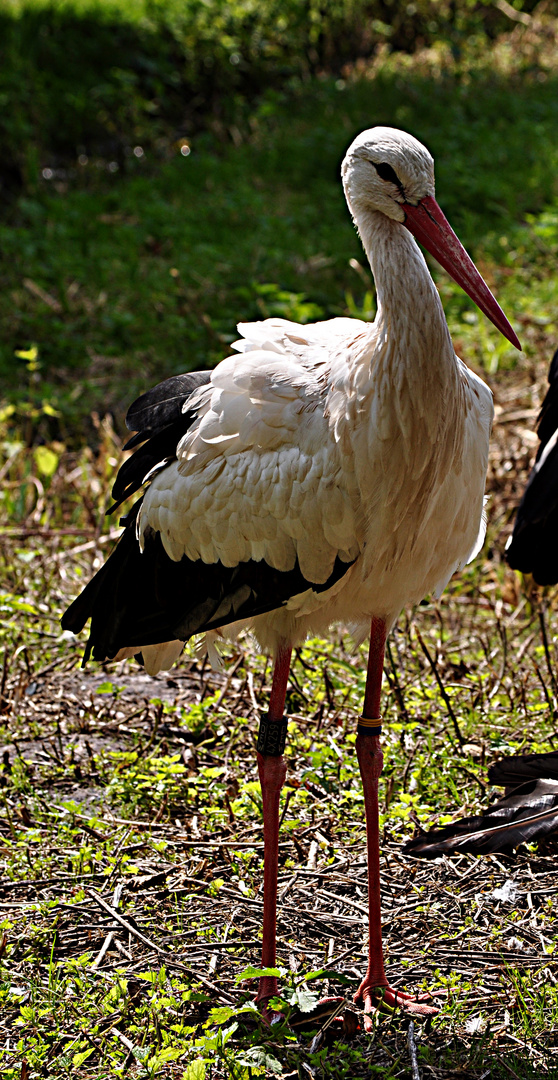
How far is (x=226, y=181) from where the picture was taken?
848 centimetres

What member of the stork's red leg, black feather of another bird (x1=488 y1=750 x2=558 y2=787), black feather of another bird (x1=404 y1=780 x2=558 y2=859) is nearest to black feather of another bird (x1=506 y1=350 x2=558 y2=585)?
black feather of another bird (x1=488 y1=750 x2=558 y2=787)

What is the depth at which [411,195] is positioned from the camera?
2230 millimetres

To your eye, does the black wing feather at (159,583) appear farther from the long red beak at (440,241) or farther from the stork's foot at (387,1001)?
the stork's foot at (387,1001)

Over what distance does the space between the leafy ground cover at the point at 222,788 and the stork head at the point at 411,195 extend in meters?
1.46

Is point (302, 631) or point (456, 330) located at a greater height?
point (456, 330)

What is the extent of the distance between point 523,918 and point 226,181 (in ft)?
23.1

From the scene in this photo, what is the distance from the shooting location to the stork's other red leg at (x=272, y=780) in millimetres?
2531

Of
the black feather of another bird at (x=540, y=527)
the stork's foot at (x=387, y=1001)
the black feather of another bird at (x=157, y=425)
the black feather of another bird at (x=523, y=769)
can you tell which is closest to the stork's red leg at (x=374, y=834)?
the stork's foot at (x=387, y=1001)

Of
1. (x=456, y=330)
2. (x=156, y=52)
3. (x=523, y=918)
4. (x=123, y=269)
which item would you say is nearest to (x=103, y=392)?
(x=123, y=269)

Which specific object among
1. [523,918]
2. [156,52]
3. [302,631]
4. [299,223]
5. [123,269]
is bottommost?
[523,918]

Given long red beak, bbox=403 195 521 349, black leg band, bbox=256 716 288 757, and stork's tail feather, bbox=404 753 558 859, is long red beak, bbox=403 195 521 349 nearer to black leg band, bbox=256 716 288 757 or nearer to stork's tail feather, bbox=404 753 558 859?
black leg band, bbox=256 716 288 757

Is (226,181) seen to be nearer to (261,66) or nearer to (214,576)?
(261,66)

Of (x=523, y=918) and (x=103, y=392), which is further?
(x=103, y=392)

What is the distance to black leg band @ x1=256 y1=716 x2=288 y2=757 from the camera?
262cm
